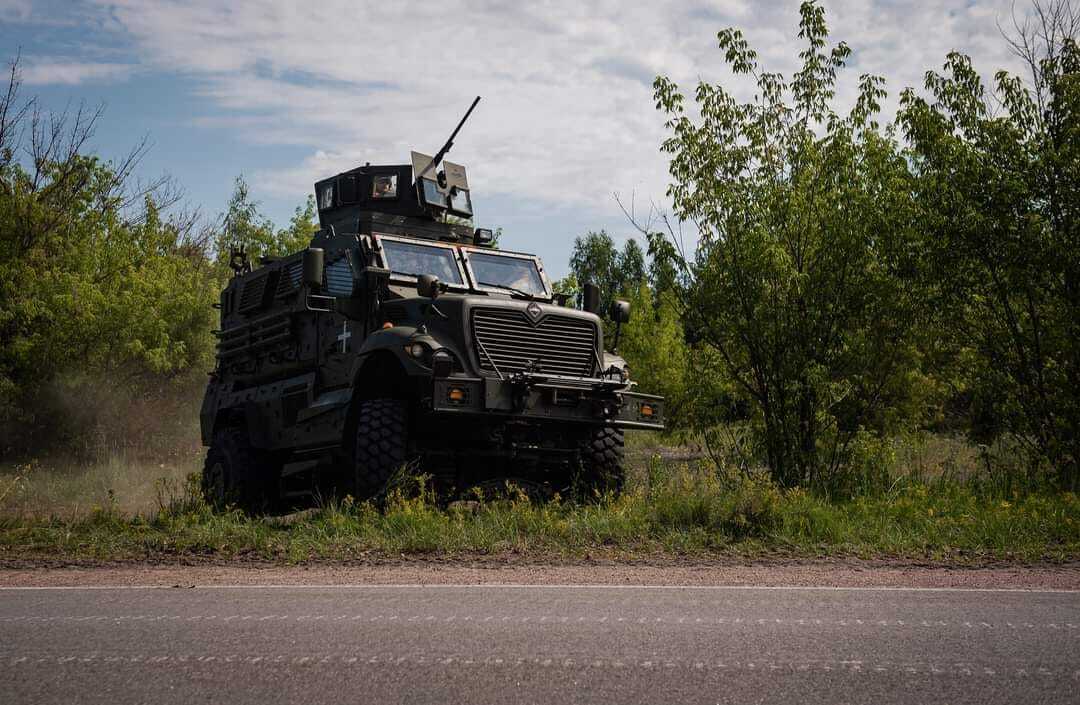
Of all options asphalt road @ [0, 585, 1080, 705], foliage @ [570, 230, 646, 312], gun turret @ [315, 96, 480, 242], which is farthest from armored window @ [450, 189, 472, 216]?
foliage @ [570, 230, 646, 312]

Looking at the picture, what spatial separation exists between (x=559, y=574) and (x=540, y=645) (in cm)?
303

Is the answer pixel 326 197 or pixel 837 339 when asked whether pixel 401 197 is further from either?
pixel 837 339

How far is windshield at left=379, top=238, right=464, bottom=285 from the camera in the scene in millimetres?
13180

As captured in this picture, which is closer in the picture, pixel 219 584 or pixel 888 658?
pixel 888 658

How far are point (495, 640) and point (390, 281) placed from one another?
298 inches

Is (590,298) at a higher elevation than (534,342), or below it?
higher

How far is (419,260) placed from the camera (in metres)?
13.3

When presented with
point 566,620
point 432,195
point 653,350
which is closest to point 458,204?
point 432,195

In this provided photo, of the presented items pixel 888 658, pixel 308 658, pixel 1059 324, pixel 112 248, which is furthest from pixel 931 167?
pixel 112 248

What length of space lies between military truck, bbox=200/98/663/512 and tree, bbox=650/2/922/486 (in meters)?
1.56

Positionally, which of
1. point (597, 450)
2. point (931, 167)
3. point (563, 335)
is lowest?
point (597, 450)

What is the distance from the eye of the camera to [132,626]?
6.34m

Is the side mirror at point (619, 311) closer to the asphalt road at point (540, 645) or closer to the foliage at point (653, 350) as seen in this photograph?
the asphalt road at point (540, 645)

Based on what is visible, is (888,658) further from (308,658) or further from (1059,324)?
(1059,324)
